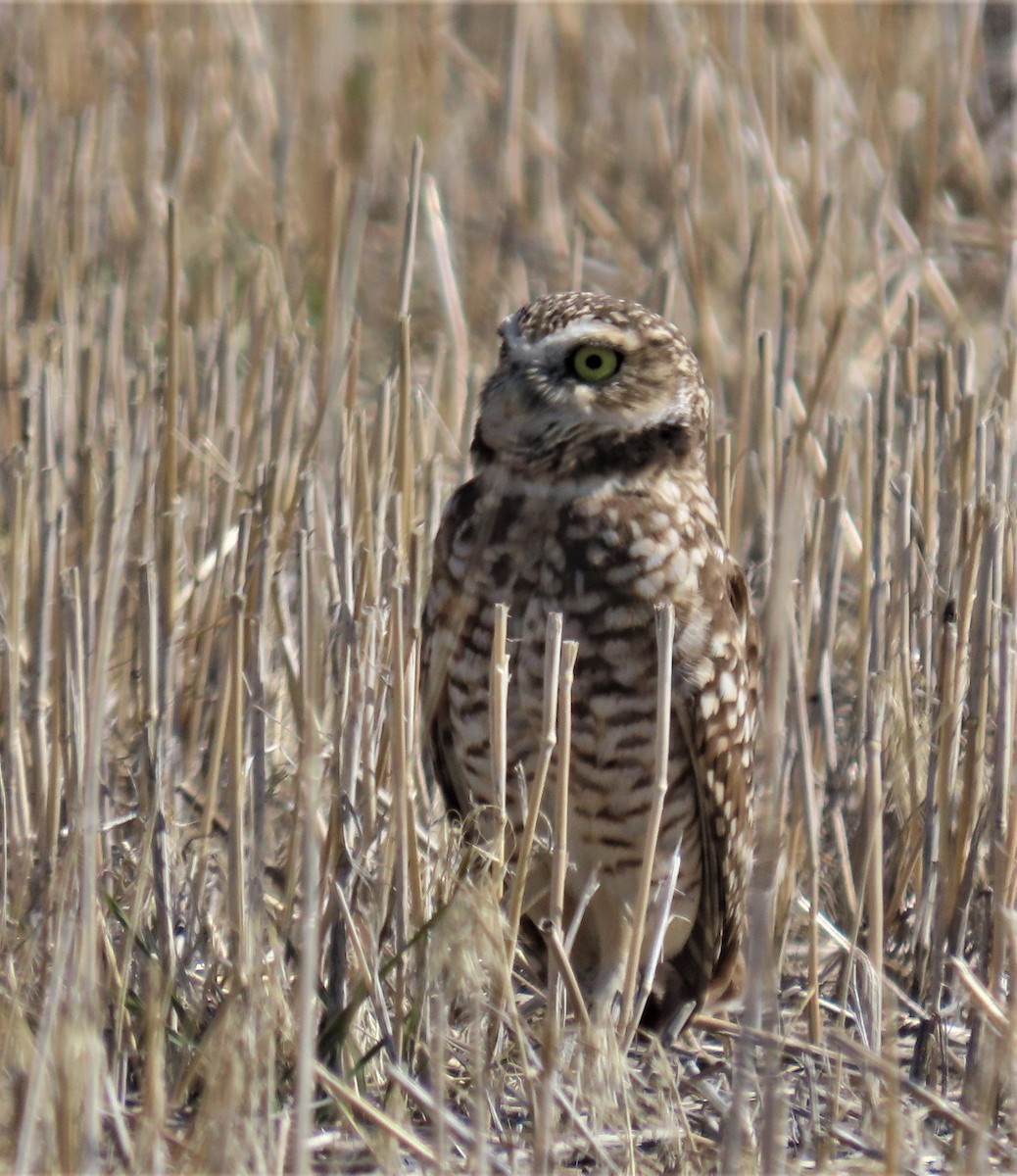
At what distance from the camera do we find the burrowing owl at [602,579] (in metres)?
2.98

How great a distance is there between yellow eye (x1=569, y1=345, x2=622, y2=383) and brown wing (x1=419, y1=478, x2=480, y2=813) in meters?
0.34

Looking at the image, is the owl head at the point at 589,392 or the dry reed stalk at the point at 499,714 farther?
the owl head at the point at 589,392

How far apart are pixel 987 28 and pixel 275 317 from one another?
14.6 feet

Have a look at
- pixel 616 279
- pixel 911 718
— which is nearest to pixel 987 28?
pixel 616 279

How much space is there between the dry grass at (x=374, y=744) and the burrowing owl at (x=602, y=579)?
18cm

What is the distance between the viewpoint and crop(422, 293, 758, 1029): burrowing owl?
117 inches

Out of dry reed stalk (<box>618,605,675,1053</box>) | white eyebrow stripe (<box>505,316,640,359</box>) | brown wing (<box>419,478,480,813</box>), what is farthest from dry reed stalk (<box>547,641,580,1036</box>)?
white eyebrow stripe (<box>505,316,640,359</box>)

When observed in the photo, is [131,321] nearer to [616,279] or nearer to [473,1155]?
[616,279]

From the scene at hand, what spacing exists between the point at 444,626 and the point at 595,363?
0.62 metres

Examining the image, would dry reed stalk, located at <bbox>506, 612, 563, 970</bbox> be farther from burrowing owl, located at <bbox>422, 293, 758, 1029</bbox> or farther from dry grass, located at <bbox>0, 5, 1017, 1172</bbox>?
burrowing owl, located at <bbox>422, 293, 758, 1029</bbox>

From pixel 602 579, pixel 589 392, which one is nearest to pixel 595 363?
pixel 589 392

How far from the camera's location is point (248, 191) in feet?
20.9

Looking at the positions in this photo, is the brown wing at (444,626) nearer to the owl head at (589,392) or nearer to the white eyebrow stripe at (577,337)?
the owl head at (589,392)

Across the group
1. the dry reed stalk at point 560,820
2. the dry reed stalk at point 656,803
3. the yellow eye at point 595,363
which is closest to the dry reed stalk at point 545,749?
the dry reed stalk at point 560,820
